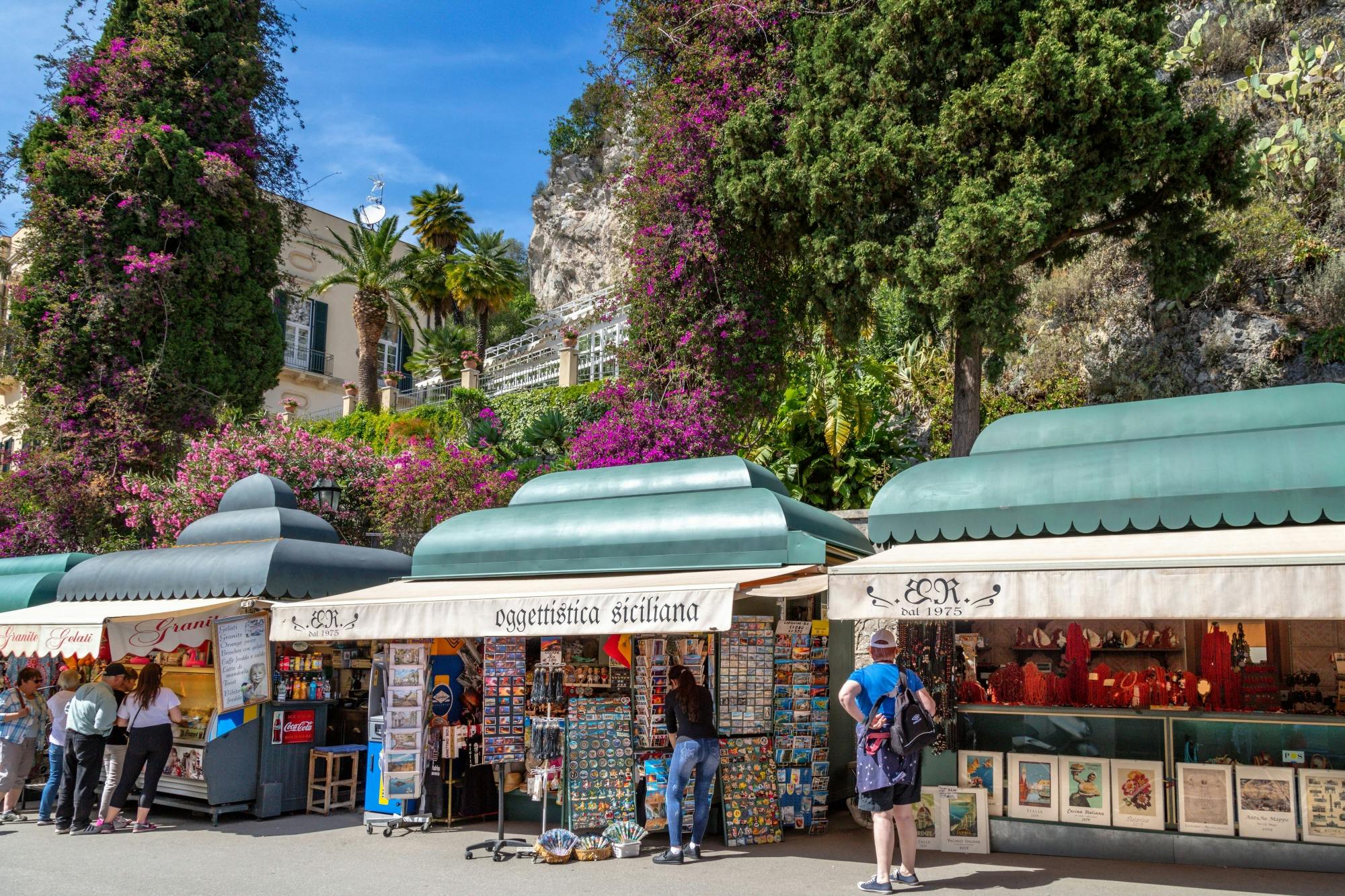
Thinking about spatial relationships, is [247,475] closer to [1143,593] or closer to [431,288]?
[1143,593]

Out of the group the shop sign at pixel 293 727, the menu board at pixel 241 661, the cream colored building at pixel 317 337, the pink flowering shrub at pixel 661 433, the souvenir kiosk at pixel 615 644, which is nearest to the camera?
the souvenir kiosk at pixel 615 644

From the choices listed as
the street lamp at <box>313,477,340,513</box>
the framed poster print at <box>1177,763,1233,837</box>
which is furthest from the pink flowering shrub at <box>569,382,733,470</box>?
the framed poster print at <box>1177,763,1233,837</box>

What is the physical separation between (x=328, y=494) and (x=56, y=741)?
4.71 m

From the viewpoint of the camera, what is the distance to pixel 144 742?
9492 mm

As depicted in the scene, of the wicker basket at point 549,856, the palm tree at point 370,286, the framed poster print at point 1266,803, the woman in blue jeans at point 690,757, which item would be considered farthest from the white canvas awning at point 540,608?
the palm tree at point 370,286

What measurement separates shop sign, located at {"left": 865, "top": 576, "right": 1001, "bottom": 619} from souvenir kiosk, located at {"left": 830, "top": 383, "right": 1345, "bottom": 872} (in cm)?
1

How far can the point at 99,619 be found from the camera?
10.2m

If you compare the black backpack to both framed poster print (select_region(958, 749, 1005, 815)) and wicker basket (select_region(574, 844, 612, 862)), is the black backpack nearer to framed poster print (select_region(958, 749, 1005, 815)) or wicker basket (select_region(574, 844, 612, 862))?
framed poster print (select_region(958, 749, 1005, 815))

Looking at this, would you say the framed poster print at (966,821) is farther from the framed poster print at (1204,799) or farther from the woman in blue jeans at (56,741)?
the woman in blue jeans at (56,741)

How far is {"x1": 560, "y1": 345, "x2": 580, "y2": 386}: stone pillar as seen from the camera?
24141mm

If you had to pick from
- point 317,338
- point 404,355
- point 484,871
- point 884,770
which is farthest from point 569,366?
point 884,770

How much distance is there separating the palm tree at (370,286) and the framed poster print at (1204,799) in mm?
26147

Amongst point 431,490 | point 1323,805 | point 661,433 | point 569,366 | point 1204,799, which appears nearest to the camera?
point 1323,805

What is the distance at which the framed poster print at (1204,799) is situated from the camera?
7367mm
